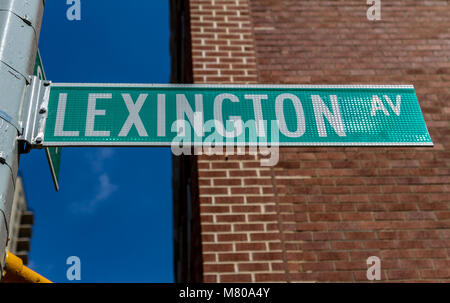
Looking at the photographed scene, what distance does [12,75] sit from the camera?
1676mm

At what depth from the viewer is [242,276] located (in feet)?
11.9

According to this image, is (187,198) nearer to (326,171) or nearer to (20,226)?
(326,171)

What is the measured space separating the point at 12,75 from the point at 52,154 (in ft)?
2.06

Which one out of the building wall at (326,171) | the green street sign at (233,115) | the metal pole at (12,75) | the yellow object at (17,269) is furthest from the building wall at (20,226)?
the metal pole at (12,75)

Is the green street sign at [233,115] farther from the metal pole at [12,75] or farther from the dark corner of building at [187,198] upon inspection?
the dark corner of building at [187,198]

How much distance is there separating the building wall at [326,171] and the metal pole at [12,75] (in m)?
2.34

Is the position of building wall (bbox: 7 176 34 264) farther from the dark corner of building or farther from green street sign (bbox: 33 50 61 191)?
green street sign (bbox: 33 50 61 191)

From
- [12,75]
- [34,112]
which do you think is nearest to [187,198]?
[34,112]

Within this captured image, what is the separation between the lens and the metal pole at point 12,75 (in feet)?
4.96

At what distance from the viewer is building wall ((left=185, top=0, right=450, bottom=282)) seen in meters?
3.79

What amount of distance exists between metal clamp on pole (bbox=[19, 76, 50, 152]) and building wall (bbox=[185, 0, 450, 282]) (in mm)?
2169
